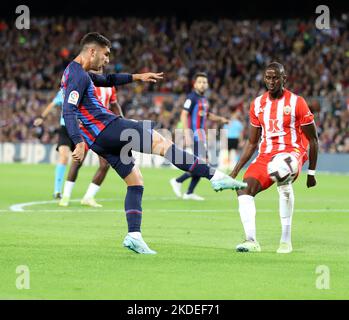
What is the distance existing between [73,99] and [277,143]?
7.94ft

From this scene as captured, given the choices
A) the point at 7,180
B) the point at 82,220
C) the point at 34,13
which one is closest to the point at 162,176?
the point at 7,180

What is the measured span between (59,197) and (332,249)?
329 inches

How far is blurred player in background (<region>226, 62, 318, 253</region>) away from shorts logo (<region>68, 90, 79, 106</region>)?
6.24 ft

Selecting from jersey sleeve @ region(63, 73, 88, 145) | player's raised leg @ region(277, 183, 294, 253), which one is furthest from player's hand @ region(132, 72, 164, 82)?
player's raised leg @ region(277, 183, 294, 253)

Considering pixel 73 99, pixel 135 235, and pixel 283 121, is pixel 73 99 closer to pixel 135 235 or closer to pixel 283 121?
pixel 135 235

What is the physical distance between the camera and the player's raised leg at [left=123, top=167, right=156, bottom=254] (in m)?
9.86

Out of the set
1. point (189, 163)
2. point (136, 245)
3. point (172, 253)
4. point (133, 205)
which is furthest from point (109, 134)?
point (172, 253)

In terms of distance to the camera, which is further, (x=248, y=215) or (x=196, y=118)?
(x=196, y=118)

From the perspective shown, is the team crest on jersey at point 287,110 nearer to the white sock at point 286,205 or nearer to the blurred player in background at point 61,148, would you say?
the white sock at point 286,205

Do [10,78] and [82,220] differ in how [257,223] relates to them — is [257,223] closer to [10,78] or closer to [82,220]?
[82,220]

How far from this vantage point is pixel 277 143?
10.4 meters

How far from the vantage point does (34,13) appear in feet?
159

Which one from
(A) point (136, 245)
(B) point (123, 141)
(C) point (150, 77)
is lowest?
(A) point (136, 245)

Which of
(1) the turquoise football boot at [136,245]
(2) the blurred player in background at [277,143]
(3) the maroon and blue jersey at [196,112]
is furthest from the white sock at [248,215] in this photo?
(3) the maroon and blue jersey at [196,112]
